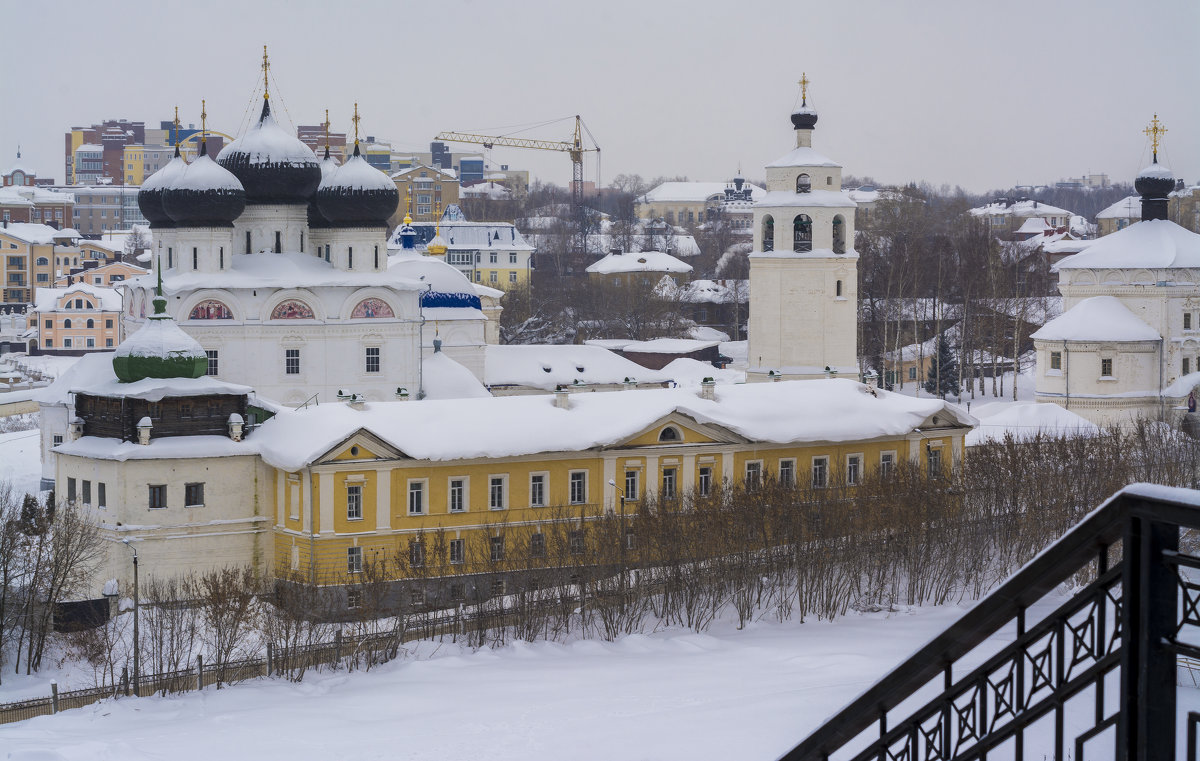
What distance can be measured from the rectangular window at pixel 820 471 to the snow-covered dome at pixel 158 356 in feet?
27.2

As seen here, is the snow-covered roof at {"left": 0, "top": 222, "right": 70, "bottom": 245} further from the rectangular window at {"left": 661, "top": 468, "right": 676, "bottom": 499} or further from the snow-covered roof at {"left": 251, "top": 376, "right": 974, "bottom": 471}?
the rectangular window at {"left": 661, "top": 468, "right": 676, "bottom": 499}

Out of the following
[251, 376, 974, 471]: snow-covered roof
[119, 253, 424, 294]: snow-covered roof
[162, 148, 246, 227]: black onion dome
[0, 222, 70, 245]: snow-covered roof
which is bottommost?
[251, 376, 974, 471]: snow-covered roof

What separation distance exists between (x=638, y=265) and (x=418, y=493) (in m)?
44.3

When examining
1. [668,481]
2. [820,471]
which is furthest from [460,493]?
[820,471]

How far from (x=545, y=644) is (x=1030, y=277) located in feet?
122

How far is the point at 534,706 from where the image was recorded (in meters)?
13.9

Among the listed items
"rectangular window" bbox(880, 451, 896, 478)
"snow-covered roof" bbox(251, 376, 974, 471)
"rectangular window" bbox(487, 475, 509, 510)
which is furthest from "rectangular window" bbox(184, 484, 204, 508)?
"rectangular window" bbox(880, 451, 896, 478)

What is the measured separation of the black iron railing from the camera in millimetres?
2832

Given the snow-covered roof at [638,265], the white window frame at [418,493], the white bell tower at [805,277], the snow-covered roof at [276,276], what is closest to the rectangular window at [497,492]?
the white window frame at [418,493]

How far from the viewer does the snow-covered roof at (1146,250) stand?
1303 inches

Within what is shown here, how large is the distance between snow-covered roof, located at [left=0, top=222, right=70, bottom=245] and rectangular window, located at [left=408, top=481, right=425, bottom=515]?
54303 millimetres

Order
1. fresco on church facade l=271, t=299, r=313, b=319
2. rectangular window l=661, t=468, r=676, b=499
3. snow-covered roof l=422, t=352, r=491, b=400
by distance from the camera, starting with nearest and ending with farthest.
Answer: rectangular window l=661, t=468, r=676, b=499 < fresco on church facade l=271, t=299, r=313, b=319 < snow-covered roof l=422, t=352, r=491, b=400

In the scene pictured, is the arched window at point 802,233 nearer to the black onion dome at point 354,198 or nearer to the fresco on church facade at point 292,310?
the black onion dome at point 354,198

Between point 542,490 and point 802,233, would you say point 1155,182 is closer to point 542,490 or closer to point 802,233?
point 802,233
